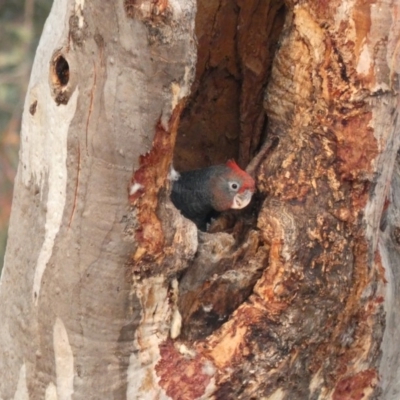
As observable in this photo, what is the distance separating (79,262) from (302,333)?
20.8 inches

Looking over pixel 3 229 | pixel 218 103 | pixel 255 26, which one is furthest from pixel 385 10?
pixel 3 229

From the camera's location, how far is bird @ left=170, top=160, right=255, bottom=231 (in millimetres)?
1706

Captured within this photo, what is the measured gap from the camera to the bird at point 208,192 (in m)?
1.71

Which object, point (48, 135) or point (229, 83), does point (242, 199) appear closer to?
point (229, 83)

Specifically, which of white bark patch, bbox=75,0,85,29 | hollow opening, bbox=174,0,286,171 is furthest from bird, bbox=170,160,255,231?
white bark patch, bbox=75,0,85,29

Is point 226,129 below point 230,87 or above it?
below

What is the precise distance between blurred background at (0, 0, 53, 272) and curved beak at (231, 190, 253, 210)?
267cm

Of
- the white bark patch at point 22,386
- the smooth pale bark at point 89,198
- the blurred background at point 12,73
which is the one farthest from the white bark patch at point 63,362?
the blurred background at point 12,73

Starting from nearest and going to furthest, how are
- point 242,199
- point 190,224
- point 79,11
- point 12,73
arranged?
point 79,11 → point 190,224 → point 242,199 → point 12,73

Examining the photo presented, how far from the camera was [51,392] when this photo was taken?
1.49m

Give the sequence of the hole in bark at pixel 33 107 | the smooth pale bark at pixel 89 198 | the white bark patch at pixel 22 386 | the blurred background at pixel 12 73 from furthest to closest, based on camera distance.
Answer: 1. the blurred background at pixel 12 73
2. the white bark patch at pixel 22 386
3. the hole in bark at pixel 33 107
4. the smooth pale bark at pixel 89 198

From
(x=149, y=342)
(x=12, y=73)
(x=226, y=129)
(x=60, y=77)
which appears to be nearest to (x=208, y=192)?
(x=226, y=129)

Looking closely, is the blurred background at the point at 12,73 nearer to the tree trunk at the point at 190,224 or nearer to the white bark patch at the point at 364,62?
the tree trunk at the point at 190,224

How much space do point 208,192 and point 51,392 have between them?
1.98ft
